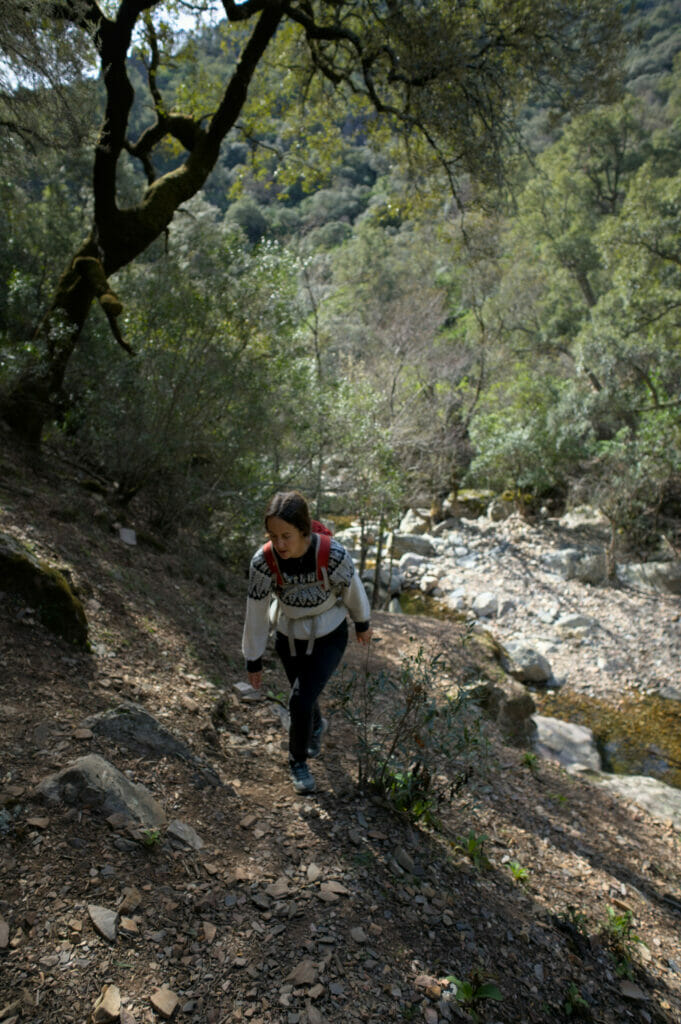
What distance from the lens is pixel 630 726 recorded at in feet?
26.9

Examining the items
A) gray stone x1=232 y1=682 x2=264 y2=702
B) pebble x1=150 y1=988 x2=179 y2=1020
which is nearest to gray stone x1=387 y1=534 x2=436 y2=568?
gray stone x1=232 y1=682 x2=264 y2=702

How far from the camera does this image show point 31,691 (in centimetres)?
309

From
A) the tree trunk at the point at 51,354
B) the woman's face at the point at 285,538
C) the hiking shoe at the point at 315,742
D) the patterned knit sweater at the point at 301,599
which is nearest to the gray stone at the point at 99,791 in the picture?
the patterned knit sweater at the point at 301,599

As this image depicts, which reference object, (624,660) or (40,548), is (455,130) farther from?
(624,660)

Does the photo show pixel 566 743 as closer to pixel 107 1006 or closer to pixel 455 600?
pixel 455 600

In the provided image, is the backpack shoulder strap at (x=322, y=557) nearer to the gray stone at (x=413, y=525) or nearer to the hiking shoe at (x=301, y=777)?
the hiking shoe at (x=301, y=777)

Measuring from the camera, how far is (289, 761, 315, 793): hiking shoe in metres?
3.31

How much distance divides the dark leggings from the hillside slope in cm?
50

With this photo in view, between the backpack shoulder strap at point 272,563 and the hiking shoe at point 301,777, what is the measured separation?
1.13m

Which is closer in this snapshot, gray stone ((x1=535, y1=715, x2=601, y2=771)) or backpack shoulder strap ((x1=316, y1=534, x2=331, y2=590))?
backpack shoulder strap ((x1=316, y1=534, x2=331, y2=590))

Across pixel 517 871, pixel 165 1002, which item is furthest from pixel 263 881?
pixel 517 871

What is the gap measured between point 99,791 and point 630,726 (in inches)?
305

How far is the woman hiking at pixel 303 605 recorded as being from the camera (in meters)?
2.91

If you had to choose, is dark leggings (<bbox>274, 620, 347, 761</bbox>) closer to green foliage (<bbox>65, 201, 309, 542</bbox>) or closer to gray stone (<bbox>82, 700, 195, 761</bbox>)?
gray stone (<bbox>82, 700, 195, 761</bbox>)
